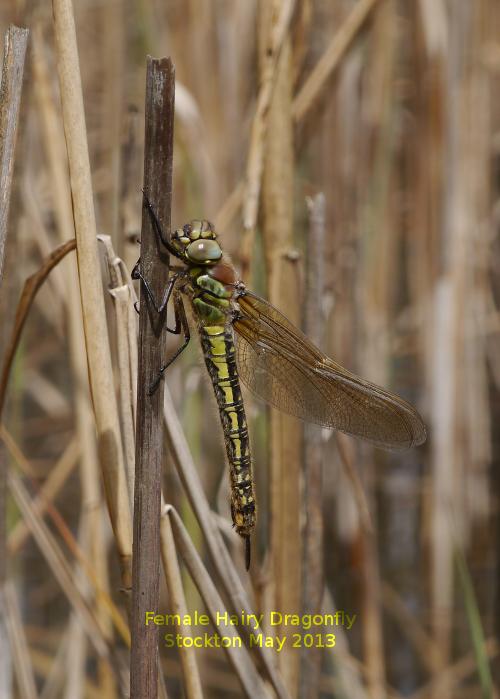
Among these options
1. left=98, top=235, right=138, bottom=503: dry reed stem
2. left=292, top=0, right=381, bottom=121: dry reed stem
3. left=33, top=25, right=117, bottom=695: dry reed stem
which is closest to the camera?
left=98, top=235, right=138, bottom=503: dry reed stem

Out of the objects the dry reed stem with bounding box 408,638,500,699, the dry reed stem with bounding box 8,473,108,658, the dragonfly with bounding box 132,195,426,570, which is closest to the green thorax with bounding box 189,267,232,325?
the dragonfly with bounding box 132,195,426,570

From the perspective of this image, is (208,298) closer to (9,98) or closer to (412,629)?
(9,98)

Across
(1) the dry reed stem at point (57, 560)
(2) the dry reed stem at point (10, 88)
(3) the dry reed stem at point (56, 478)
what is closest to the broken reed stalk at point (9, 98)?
(2) the dry reed stem at point (10, 88)

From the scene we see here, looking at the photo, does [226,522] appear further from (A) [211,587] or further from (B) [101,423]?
(B) [101,423]

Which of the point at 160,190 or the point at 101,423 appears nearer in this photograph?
the point at 160,190

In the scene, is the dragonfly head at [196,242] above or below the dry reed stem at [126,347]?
above

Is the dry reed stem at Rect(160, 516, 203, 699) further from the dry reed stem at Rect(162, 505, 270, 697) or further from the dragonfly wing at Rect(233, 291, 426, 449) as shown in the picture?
the dragonfly wing at Rect(233, 291, 426, 449)

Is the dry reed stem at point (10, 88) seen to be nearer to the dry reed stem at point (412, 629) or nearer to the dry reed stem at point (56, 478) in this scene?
the dry reed stem at point (56, 478)

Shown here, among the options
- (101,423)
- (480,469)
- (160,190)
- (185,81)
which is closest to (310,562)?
(101,423)
